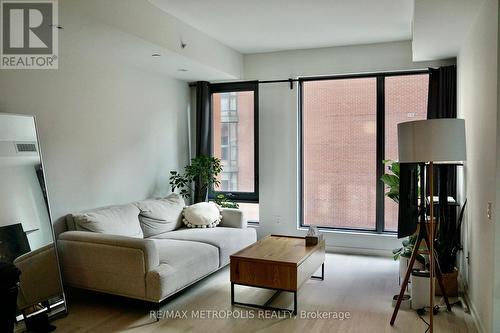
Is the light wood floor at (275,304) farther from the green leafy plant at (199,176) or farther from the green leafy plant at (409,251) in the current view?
the green leafy plant at (199,176)

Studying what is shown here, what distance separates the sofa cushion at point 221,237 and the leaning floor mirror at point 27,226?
127 centimetres

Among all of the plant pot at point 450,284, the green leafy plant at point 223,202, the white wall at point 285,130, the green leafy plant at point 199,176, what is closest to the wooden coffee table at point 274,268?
the plant pot at point 450,284

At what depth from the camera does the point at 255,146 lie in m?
5.92

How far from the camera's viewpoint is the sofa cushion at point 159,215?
181 inches

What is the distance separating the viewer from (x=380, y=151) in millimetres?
5340

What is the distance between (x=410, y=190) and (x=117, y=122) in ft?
10.4

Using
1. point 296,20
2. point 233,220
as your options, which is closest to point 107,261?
point 233,220

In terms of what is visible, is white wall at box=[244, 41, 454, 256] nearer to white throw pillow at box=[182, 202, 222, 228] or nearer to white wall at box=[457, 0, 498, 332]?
white throw pillow at box=[182, 202, 222, 228]

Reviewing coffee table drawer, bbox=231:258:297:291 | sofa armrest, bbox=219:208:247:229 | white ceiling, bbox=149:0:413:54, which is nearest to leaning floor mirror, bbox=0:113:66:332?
coffee table drawer, bbox=231:258:297:291

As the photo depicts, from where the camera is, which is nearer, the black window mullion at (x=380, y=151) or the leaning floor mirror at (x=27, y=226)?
the leaning floor mirror at (x=27, y=226)

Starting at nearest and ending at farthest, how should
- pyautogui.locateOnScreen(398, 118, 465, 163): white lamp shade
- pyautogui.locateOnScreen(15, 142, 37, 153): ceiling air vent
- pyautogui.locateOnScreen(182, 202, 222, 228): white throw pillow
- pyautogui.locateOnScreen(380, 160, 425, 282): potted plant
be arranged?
pyautogui.locateOnScreen(398, 118, 465, 163): white lamp shade → pyautogui.locateOnScreen(15, 142, 37, 153): ceiling air vent → pyautogui.locateOnScreen(380, 160, 425, 282): potted plant → pyautogui.locateOnScreen(182, 202, 222, 228): white throw pillow

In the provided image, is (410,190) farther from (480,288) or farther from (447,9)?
(447,9)

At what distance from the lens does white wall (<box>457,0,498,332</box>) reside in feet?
8.99

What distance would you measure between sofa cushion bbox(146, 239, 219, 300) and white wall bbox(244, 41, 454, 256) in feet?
5.60
